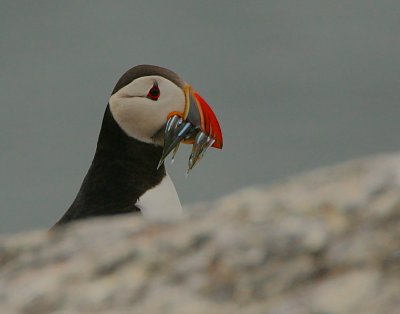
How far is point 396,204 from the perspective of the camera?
2309 millimetres

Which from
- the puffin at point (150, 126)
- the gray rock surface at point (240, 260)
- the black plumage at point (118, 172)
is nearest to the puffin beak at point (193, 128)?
the puffin at point (150, 126)

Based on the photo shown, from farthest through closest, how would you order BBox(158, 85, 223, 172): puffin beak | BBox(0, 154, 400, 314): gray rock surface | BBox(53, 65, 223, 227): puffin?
BBox(158, 85, 223, 172): puffin beak
BBox(53, 65, 223, 227): puffin
BBox(0, 154, 400, 314): gray rock surface

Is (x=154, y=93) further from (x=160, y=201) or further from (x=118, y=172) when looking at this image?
(x=160, y=201)

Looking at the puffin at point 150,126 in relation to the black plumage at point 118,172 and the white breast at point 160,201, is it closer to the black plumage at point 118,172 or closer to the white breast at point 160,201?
the black plumage at point 118,172

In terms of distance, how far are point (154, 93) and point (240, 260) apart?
7.06 m

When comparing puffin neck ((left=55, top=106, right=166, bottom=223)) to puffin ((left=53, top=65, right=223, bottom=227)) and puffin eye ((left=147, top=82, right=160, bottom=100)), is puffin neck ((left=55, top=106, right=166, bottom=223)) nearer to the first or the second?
puffin ((left=53, top=65, right=223, bottom=227))

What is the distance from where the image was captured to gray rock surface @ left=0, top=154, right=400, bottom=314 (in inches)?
84.1

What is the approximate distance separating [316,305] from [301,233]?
209mm

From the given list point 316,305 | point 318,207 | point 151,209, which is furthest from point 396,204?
point 151,209

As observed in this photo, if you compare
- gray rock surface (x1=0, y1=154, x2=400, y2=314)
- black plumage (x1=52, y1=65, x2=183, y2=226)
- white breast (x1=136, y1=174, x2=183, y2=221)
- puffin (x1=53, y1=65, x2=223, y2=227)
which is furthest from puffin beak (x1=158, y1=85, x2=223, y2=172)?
gray rock surface (x1=0, y1=154, x2=400, y2=314)

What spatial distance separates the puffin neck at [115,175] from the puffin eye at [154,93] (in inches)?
12.8

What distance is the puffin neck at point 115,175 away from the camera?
842cm

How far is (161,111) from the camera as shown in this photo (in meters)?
9.23

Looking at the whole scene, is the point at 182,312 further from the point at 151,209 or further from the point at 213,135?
the point at 213,135
